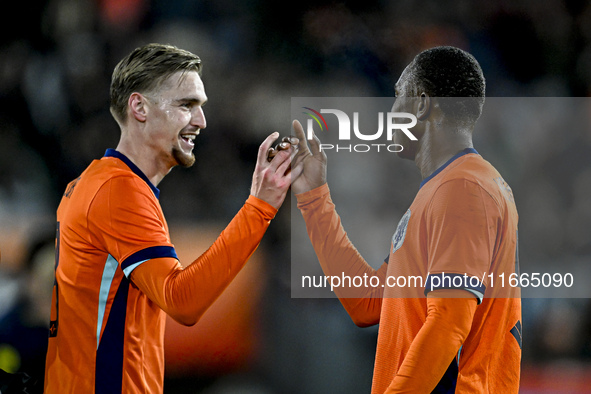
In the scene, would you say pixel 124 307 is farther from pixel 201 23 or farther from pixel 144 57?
pixel 201 23

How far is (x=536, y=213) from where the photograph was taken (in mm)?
1972

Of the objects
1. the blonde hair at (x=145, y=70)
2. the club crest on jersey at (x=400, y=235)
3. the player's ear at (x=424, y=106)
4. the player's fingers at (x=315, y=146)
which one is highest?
the blonde hair at (x=145, y=70)

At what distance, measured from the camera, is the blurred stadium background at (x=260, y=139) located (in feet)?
6.59

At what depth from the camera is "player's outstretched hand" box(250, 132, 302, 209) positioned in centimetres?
163

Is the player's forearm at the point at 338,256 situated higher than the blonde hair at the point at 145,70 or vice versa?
the blonde hair at the point at 145,70

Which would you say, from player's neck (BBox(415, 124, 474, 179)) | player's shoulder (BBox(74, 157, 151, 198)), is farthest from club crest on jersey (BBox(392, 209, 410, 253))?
player's shoulder (BBox(74, 157, 151, 198))

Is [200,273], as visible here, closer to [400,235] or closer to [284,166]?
[284,166]

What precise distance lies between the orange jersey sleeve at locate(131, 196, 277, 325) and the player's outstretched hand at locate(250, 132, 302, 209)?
2.1 inches

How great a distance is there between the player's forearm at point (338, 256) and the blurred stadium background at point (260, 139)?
0.63 feet

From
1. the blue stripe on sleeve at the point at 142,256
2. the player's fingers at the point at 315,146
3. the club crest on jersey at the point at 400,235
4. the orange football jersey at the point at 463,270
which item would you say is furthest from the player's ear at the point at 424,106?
the blue stripe on sleeve at the point at 142,256

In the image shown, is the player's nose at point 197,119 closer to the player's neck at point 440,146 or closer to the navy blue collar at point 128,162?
the navy blue collar at point 128,162

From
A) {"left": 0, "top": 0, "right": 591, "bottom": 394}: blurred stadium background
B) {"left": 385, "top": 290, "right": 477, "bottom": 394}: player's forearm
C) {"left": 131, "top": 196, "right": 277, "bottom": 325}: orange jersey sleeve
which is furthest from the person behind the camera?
{"left": 0, "top": 0, "right": 591, "bottom": 394}: blurred stadium background

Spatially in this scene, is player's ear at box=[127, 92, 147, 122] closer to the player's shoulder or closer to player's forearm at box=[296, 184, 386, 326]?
the player's shoulder

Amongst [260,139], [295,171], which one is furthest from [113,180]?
[260,139]
